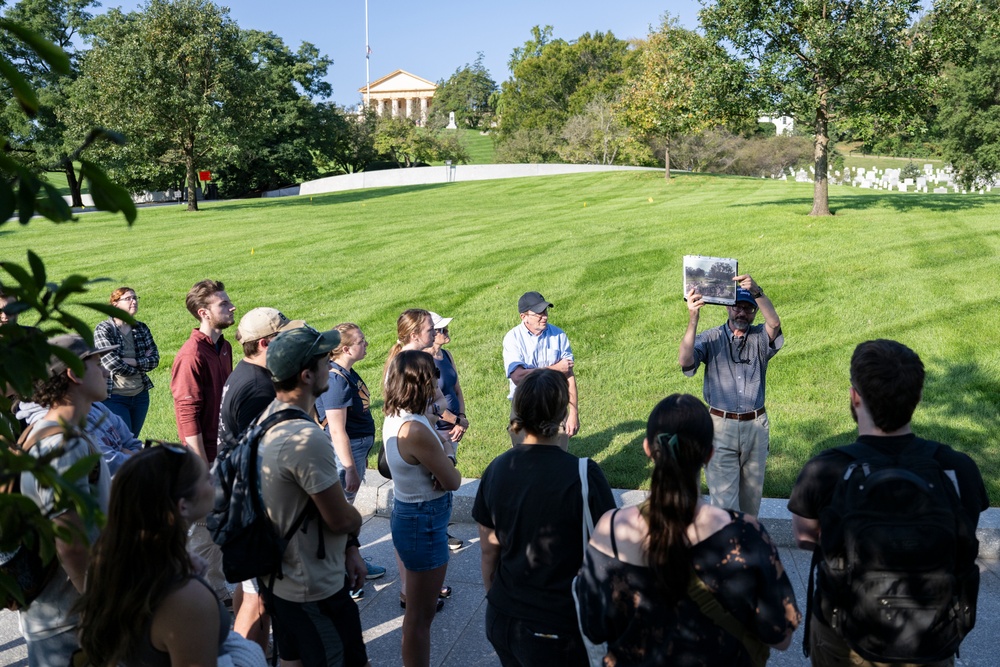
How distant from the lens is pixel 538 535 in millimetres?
3232

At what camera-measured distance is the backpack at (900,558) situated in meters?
2.85

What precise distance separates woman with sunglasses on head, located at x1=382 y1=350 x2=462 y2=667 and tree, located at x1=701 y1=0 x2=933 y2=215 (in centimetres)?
1682

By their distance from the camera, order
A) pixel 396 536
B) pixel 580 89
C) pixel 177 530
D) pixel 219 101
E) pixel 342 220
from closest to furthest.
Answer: pixel 177 530 < pixel 396 536 < pixel 342 220 < pixel 219 101 < pixel 580 89

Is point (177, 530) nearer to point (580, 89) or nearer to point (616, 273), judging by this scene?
point (616, 273)

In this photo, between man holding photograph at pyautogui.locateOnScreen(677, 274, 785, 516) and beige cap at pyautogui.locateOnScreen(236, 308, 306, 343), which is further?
man holding photograph at pyautogui.locateOnScreen(677, 274, 785, 516)

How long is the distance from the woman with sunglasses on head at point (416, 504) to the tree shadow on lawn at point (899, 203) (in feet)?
60.2

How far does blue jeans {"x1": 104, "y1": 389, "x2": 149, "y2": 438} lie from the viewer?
23.6 ft

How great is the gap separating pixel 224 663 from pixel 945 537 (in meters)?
2.50

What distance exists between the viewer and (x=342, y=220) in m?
29.2

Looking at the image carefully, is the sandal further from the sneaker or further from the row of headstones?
the row of headstones

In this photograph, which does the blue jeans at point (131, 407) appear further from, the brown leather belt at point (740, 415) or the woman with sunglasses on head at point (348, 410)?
the brown leather belt at point (740, 415)

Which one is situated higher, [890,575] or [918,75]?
[918,75]

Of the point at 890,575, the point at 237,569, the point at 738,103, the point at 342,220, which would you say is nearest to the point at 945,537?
the point at 890,575

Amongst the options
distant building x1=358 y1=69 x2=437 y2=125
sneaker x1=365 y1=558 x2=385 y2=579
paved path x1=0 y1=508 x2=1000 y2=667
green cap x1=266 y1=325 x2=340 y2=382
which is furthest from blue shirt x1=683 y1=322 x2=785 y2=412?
distant building x1=358 y1=69 x2=437 y2=125
